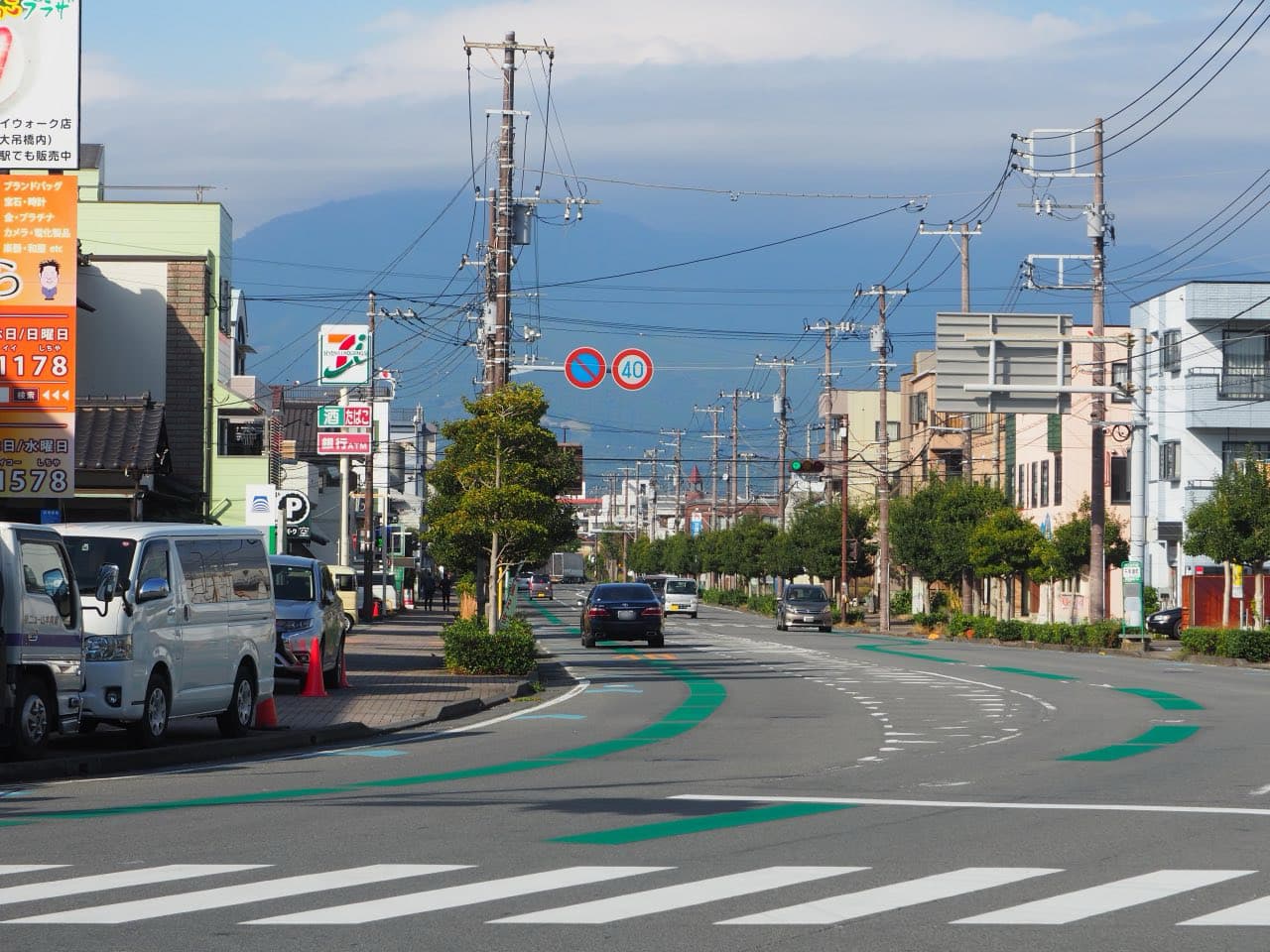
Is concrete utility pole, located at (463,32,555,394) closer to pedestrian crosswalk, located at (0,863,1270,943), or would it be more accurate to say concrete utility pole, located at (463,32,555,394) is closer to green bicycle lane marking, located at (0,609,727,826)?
green bicycle lane marking, located at (0,609,727,826)

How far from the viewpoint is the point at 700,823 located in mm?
12109

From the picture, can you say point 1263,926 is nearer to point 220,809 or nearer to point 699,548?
point 220,809

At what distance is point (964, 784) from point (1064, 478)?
59.9 meters

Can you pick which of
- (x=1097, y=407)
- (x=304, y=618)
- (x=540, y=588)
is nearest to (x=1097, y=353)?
(x=1097, y=407)

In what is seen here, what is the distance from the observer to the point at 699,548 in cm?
12556

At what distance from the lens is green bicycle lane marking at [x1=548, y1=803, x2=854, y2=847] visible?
11.3 meters

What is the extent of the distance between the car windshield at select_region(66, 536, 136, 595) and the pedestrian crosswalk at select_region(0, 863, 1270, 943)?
23.7 feet

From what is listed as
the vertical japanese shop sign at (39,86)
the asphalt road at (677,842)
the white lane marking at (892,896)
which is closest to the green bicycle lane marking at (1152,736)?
the asphalt road at (677,842)

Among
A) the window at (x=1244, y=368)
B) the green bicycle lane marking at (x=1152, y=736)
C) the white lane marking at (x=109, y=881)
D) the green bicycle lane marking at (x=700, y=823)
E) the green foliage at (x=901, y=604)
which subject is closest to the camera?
the white lane marking at (x=109, y=881)

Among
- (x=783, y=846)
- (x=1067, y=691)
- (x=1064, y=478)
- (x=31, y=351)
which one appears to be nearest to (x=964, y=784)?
(x=783, y=846)

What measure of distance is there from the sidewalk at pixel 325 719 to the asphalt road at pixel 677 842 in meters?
0.56

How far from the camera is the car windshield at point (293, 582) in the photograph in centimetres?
2723

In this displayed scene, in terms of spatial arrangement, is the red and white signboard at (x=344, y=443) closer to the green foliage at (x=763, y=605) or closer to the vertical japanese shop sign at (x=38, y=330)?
the vertical japanese shop sign at (x=38, y=330)

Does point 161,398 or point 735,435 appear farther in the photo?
point 735,435
